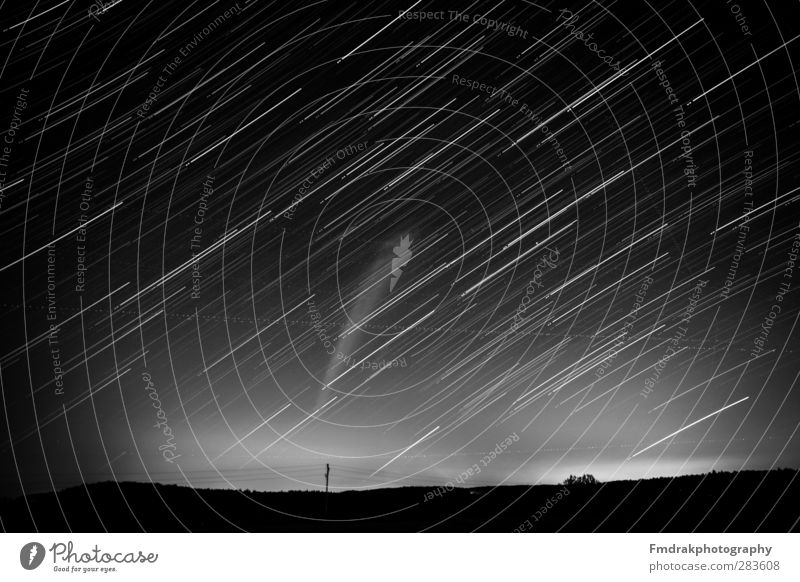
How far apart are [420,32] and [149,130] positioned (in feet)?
13.1

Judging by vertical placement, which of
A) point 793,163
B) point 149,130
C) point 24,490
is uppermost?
point 149,130

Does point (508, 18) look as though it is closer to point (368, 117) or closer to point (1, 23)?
point (368, 117)

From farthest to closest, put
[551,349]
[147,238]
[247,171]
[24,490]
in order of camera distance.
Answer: [551,349] → [247,171] → [147,238] → [24,490]

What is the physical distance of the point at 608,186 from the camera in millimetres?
10188

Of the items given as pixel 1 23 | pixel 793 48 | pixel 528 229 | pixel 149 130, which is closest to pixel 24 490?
pixel 149 130

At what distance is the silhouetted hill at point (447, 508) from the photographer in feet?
26.0

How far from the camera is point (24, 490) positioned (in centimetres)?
762

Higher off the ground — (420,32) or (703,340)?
(420,32)

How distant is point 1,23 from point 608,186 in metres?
8.19

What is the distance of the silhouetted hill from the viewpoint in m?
7.93

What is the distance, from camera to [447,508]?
8.80 metres
